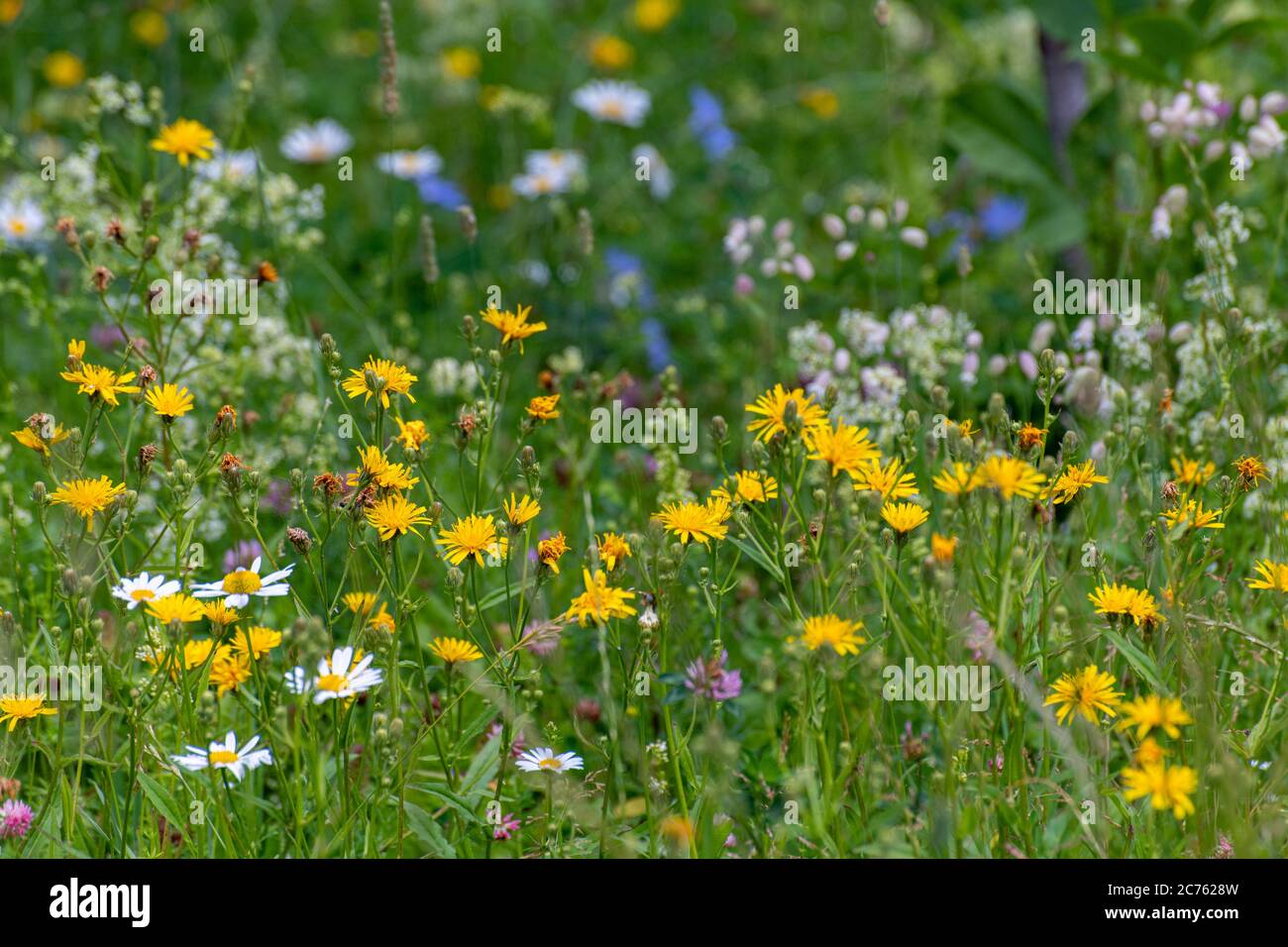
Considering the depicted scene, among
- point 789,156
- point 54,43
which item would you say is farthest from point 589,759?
point 54,43

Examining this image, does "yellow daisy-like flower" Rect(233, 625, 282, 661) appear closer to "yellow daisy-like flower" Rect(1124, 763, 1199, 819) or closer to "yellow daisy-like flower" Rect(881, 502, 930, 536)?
"yellow daisy-like flower" Rect(881, 502, 930, 536)

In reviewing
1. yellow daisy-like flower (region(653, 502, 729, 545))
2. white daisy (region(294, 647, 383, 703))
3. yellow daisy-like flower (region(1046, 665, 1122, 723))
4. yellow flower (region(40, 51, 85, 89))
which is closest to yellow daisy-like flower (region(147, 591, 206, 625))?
white daisy (region(294, 647, 383, 703))

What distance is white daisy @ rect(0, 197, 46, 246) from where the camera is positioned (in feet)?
9.89

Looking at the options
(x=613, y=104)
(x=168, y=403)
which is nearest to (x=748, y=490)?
(x=168, y=403)

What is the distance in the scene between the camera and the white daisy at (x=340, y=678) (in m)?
1.46

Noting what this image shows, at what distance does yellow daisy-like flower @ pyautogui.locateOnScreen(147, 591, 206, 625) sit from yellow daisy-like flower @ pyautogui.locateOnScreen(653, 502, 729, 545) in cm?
51

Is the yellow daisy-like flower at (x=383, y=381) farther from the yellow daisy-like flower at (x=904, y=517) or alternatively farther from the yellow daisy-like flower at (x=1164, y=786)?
the yellow daisy-like flower at (x=1164, y=786)

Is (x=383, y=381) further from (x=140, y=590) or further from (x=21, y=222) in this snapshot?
(x=21, y=222)

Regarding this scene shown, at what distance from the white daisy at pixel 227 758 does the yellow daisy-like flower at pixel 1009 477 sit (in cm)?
82

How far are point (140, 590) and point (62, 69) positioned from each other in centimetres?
326

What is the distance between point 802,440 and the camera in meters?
1.70

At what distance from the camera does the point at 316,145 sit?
3.85 meters

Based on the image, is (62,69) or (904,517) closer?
(904,517)

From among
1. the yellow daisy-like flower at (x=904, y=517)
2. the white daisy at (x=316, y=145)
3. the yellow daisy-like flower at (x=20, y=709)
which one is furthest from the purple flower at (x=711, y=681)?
the white daisy at (x=316, y=145)
